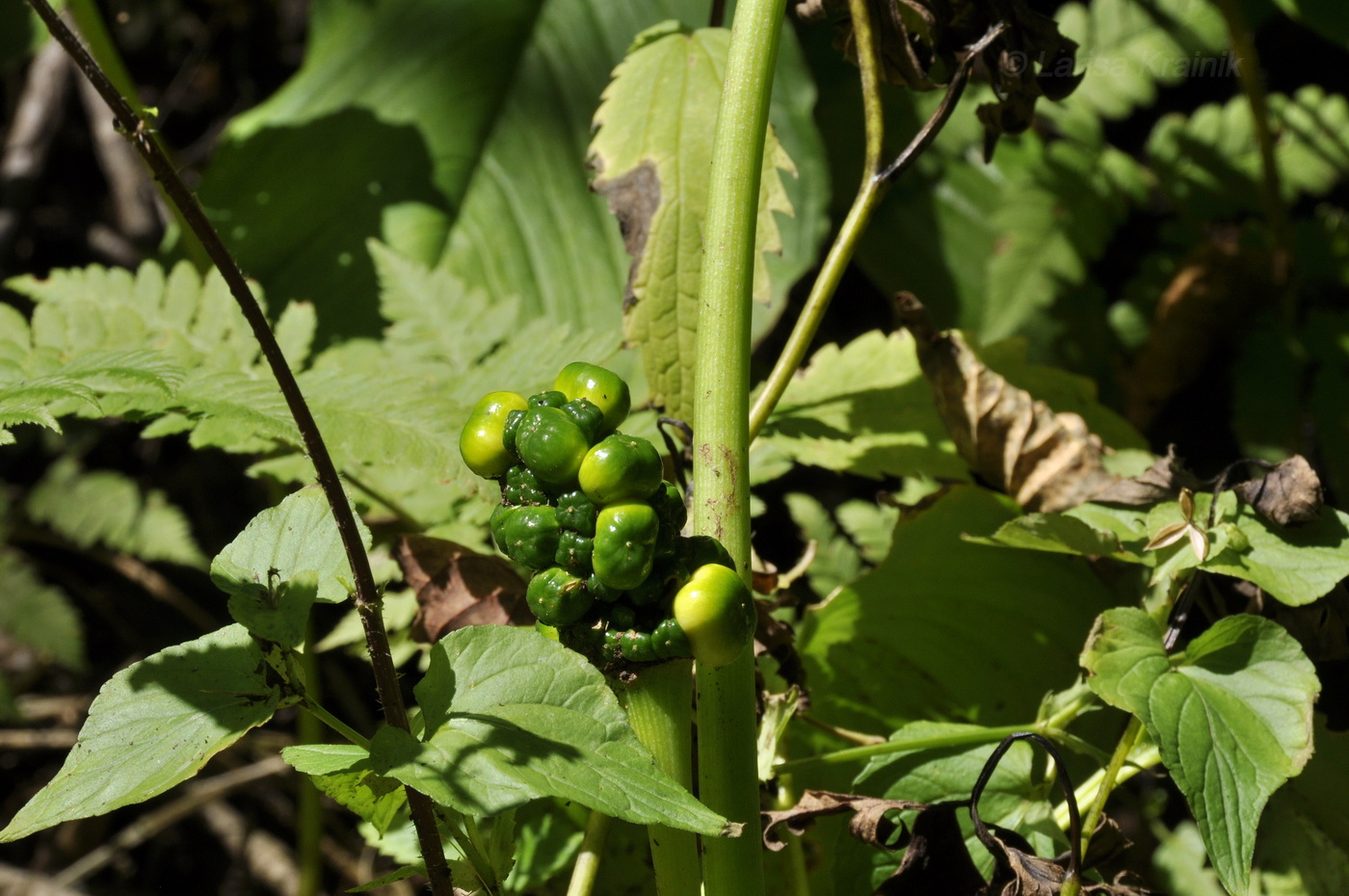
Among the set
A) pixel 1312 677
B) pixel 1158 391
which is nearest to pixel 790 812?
pixel 1312 677

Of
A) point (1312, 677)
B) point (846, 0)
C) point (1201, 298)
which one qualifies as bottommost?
point (1201, 298)

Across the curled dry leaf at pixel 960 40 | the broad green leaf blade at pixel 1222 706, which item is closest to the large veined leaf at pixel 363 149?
the curled dry leaf at pixel 960 40

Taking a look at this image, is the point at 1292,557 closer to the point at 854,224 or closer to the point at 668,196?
the point at 854,224

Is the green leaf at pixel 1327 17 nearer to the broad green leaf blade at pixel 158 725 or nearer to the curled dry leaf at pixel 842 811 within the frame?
the curled dry leaf at pixel 842 811

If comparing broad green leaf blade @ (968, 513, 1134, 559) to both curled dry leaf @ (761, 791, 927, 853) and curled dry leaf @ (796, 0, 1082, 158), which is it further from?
curled dry leaf @ (796, 0, 1082, 158)

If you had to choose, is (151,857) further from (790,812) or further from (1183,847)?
(1183,847)
